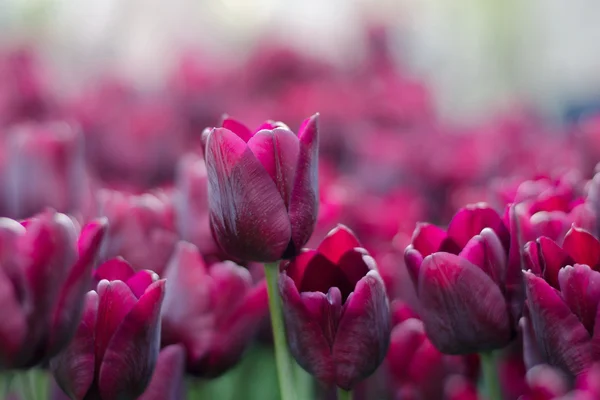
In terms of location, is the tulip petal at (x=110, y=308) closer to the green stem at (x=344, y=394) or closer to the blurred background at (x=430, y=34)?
the green stem at (x=344, y=394)

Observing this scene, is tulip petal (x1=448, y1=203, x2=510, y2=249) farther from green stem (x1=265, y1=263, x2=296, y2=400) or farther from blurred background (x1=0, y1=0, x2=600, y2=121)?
blurred background (x1=0, y1=0, x2=600, y2=121)

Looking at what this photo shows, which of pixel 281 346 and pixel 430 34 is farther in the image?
pixel 430 34

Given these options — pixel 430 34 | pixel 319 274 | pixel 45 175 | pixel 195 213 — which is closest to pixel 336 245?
pixel 319 274

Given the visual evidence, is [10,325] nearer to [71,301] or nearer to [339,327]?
[71,301]

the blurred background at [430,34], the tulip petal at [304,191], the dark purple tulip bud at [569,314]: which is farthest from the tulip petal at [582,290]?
the blurred background at [430,34]

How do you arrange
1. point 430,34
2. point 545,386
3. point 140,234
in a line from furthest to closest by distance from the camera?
1. point 430,34
2. point 140,234
3. point 545,386

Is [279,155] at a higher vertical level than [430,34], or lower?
higher

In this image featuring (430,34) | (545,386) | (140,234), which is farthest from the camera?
(430,34)
